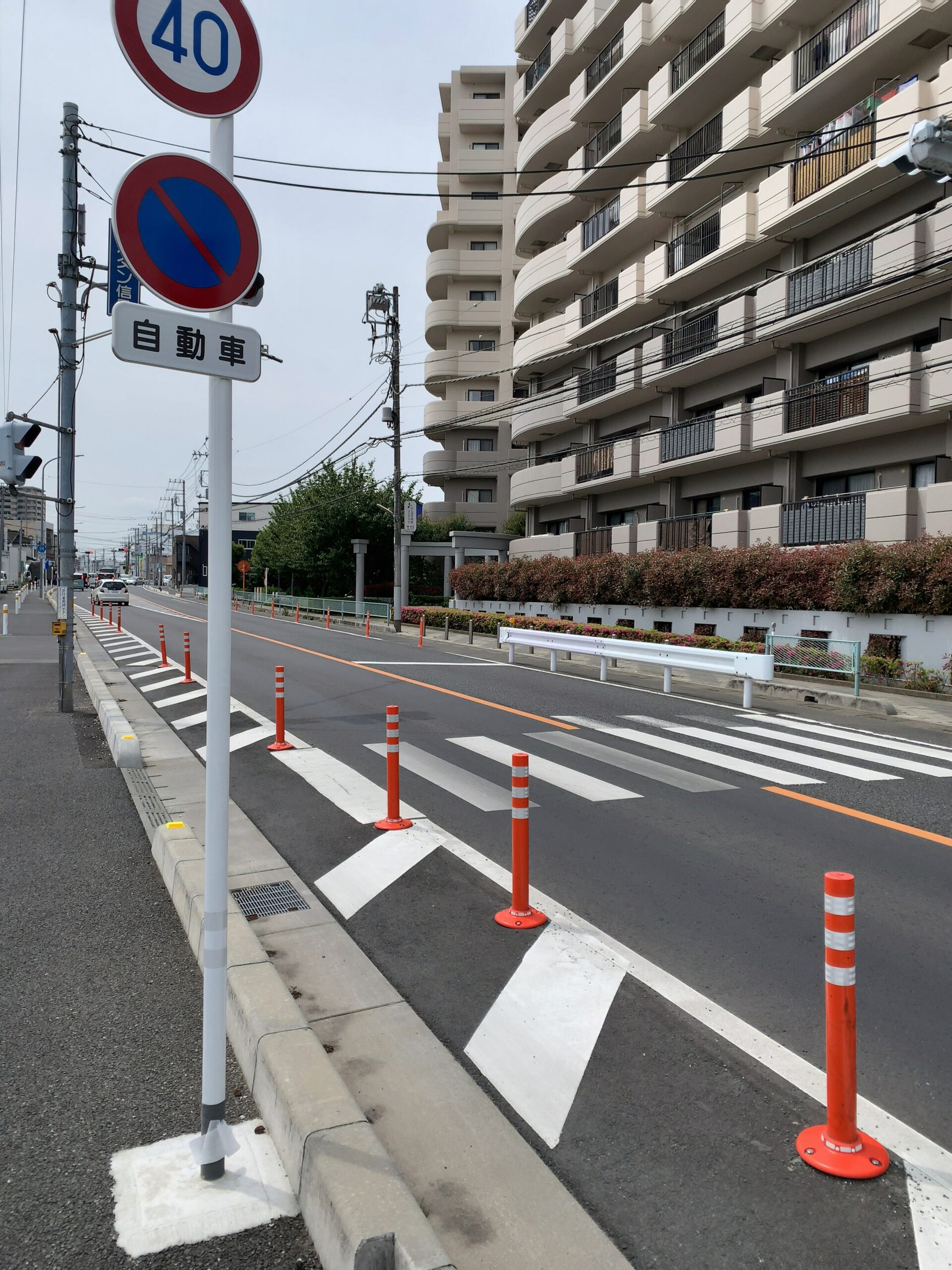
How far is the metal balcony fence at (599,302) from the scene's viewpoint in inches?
1244

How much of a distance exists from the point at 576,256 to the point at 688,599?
17.0 metres

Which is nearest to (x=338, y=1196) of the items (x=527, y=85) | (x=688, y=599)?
(x=688, y=599)

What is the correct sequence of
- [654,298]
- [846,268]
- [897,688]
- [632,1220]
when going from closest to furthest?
[632,1220] → [897,688] → [846,268] → [654,298]

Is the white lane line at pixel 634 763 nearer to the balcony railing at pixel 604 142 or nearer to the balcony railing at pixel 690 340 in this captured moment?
the balcony railing at pixel 690 340

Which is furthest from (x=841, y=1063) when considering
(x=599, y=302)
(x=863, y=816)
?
(x=599, y=302)

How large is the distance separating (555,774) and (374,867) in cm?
318

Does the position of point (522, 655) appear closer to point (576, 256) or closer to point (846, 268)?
point (846, 268)

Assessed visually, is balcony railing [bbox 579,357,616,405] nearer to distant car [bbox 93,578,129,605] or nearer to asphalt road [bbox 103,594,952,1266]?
asphalt road [bbox 103,594,952,1266]

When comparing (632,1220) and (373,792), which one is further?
(373,792)

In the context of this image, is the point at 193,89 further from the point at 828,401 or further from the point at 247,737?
the point at 828,401

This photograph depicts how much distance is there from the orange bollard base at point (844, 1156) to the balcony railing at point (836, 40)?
23901mm

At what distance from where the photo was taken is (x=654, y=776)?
8.75 metres

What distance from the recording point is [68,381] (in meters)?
13.3

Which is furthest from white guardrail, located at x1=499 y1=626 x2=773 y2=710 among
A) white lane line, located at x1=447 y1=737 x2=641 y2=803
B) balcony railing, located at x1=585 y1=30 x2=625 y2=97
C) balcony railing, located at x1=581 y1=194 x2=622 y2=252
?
balcony railing, located at x1=585 y1=30 x2=625 y2=97
